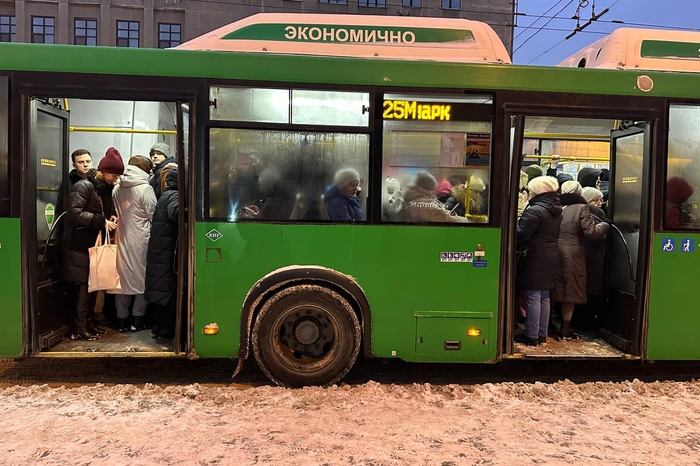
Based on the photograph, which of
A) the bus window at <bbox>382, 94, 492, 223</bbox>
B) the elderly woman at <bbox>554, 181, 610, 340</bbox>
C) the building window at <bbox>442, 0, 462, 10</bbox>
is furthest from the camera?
the building window at <bbox>442, 0, 462, 10</bbox>

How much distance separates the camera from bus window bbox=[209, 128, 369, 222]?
15.1ft

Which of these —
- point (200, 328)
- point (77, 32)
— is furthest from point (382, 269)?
point (77, 32)

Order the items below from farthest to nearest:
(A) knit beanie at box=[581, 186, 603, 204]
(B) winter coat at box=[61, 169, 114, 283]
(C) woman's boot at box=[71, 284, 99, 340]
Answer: (A) knit beanie at box=[581, 186, 603, 204], (C) woman's boot at box=[71, 284, 99, 340], (B) winter coat at box=[61, 169, 114, 283]

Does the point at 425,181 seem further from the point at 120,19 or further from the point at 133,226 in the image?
the point at 120,19

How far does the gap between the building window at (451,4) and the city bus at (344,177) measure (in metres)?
32.5

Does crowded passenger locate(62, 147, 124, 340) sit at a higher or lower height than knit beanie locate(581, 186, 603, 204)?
lower

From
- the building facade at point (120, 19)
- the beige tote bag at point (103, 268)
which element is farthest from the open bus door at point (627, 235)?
the building facade at point (120, 19)

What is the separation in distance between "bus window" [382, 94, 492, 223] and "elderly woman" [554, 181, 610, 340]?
1.36m

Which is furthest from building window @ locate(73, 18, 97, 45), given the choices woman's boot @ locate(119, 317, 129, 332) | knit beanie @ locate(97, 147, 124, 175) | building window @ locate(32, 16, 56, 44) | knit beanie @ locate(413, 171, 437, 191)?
knit beanie @ locate(413, 171, 437, 191)

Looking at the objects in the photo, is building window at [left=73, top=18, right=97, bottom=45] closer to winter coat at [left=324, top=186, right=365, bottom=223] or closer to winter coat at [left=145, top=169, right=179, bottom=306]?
winter coat at [left=145, top=169, right=179, bottom=306]

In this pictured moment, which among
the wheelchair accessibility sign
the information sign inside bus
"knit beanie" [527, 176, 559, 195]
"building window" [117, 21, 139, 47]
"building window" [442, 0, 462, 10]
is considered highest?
"building window" [442, 0, 462, 10]

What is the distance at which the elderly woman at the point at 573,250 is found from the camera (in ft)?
18.1

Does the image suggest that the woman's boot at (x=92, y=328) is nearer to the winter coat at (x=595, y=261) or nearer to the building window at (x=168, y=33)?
the winter coat at (x=595, y=261)

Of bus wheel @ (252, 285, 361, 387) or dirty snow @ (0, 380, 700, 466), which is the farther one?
bus wheel @ (252, 285, 361, 387)
